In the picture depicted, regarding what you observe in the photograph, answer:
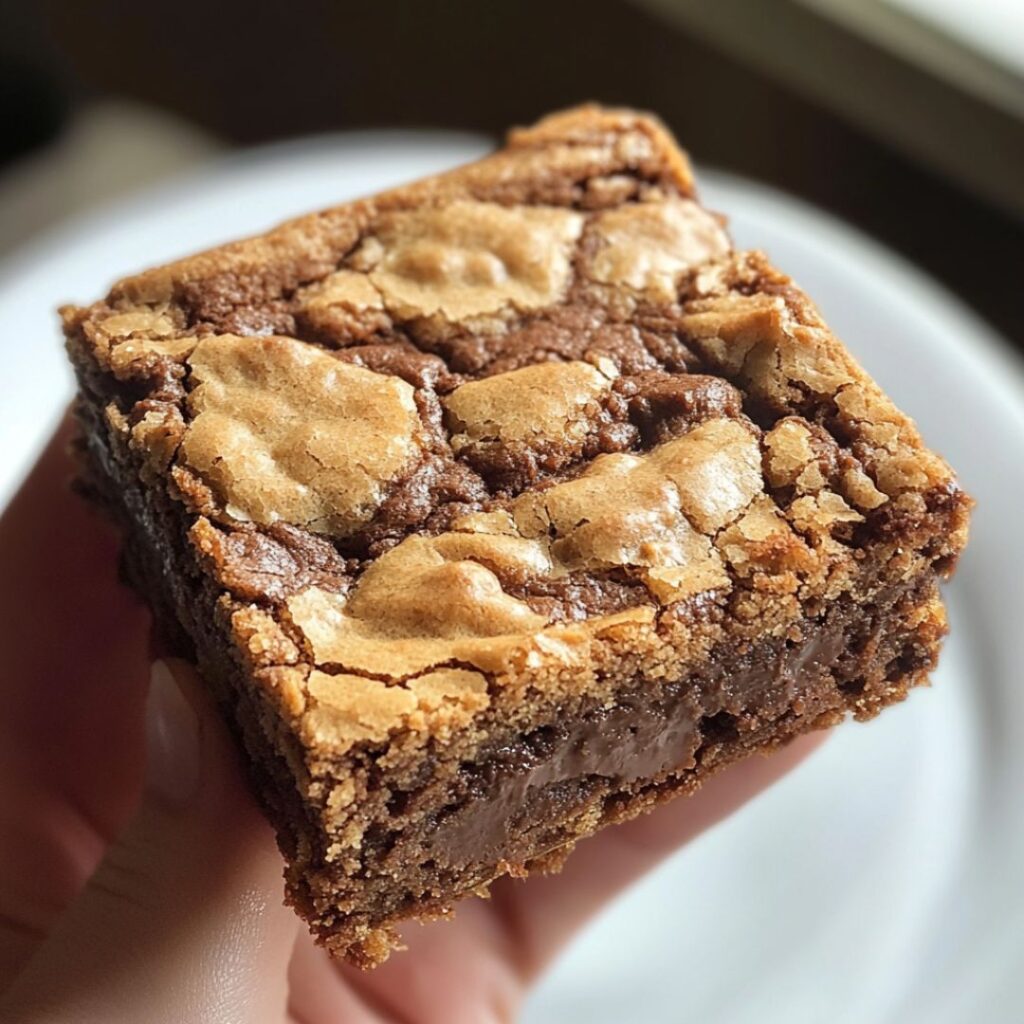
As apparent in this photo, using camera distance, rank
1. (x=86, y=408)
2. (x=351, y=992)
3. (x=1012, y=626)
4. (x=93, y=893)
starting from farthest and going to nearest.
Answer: (x=1012, y=626)
(x=351, y=992)
(x=86, y=408)
(x=93, y=893)

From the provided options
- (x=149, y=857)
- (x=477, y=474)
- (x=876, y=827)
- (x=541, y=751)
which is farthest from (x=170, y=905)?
(x=876, y=827)

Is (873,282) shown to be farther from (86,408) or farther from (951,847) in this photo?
(86,408)

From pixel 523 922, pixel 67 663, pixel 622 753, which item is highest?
pixel 622 753

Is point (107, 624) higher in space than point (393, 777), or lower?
lower

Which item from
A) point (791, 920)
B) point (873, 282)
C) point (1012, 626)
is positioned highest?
point (873, 282)

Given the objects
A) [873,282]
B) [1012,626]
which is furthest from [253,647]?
[873,282]

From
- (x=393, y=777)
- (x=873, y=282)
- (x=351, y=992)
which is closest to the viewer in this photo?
(x=393, y=777)

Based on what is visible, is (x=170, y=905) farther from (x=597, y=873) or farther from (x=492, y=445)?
(x=597, y=873)
